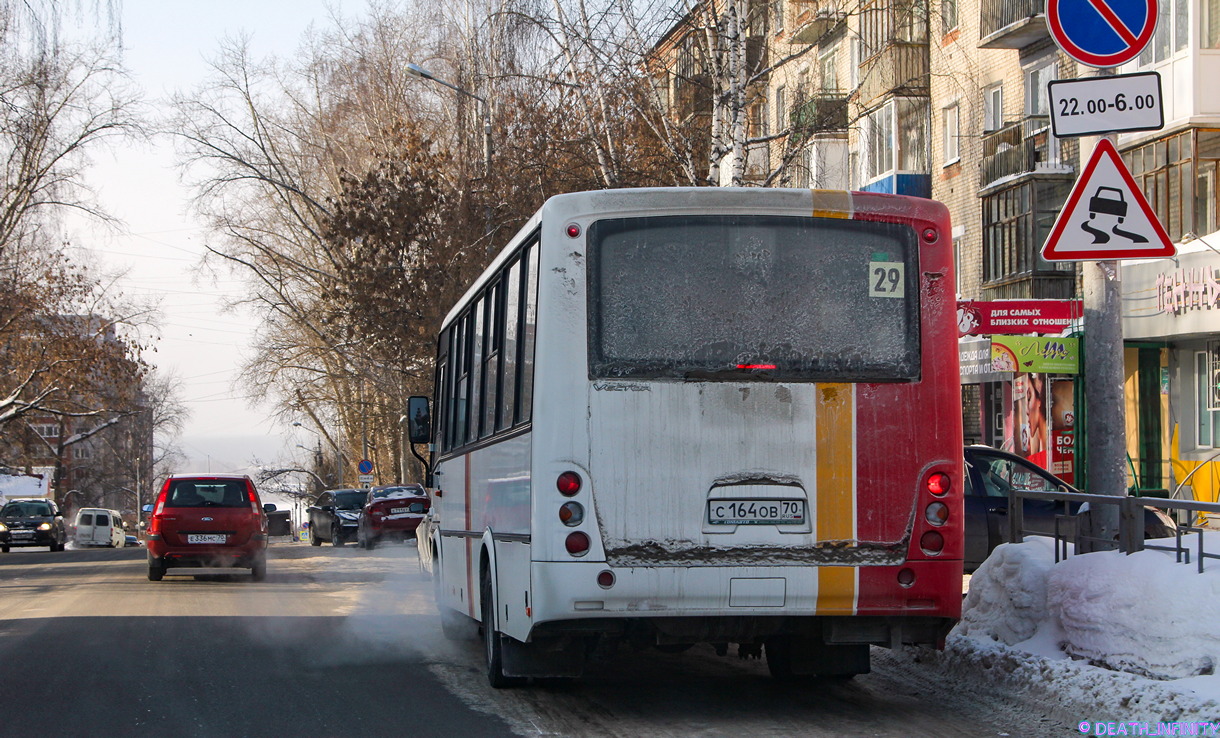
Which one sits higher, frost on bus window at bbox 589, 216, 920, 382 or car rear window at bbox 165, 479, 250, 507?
Answer: frost on bus window at bbox 589, 216, 920, 382

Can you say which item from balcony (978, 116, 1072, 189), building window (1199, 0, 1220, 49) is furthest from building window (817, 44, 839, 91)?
building window (1199, 0, 1220, 49)

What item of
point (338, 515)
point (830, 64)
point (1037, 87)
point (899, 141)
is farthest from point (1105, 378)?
point (338, 515)

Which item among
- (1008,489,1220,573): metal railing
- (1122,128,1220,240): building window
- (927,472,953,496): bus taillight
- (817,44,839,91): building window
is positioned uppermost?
(817,44,839,91): building window

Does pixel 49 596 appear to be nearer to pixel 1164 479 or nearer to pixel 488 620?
pixel 488 620

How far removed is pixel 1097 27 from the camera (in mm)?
8656

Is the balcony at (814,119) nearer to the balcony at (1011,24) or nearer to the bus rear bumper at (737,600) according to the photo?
the balcony at (1011,24)

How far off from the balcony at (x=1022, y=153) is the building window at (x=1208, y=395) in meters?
4.72

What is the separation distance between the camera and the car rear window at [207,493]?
21.3 m

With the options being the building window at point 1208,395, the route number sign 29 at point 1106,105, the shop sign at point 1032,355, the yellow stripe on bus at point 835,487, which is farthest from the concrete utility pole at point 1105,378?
the building window at point 1208,395

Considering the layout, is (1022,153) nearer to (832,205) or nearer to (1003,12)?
(1003,12)

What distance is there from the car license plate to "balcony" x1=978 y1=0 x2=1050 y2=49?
59.2 feet

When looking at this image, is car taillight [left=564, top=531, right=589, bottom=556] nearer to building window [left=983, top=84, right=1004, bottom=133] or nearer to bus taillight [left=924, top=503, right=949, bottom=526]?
bus taillight [left=924, top=503, right=949, bottom=526]

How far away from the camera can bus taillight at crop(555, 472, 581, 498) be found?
723 cm

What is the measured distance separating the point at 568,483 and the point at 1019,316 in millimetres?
14737
